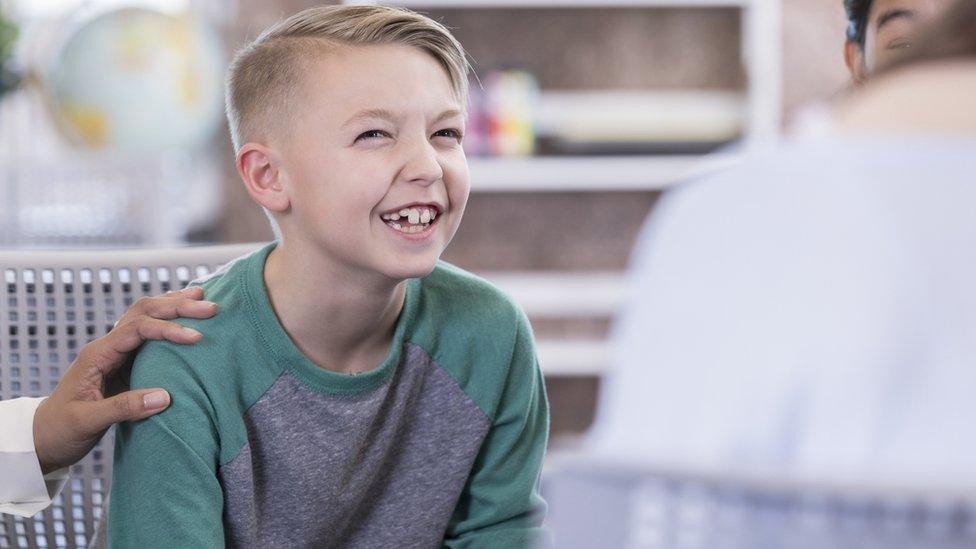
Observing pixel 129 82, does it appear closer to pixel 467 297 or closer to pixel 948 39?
pixel 467 297

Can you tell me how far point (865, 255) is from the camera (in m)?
→ 0.43

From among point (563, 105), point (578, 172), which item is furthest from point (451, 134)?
point (563, 105)

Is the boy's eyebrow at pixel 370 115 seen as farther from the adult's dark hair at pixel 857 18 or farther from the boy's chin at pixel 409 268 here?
the adult's dark hair at pixel 857 18

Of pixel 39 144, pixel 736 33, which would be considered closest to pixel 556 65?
pixel 736 33

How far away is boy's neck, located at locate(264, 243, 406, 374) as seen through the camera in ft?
3.66

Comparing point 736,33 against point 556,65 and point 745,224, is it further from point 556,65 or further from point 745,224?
point 745,224

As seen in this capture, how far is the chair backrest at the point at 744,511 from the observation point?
428 mm

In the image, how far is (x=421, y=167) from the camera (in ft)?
3.49

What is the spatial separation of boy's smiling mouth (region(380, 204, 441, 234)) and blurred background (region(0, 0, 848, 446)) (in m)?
2.39

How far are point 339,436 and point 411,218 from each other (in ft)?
0.73

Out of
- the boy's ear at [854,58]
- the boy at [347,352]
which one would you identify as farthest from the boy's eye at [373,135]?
the boy's ear at [854,58]

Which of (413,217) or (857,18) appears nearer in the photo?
(413,217)

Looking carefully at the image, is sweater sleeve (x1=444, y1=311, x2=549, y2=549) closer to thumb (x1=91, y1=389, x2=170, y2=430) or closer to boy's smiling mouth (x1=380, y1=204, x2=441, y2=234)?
boy's smiling mouth (x1=380, y1=204, x2=441, y2=234)

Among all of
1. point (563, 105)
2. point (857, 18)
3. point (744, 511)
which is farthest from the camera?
point (563, 105)
